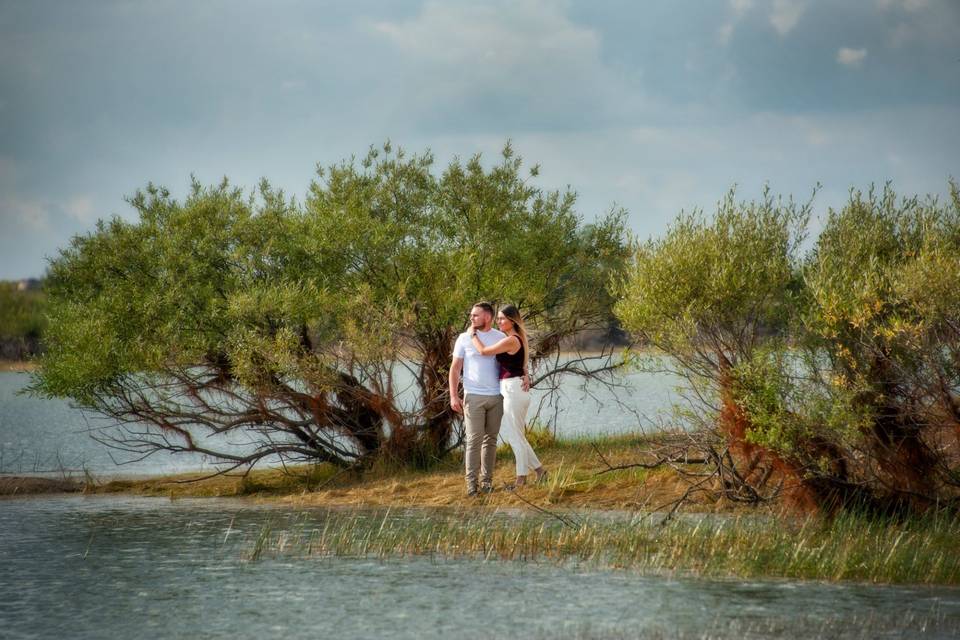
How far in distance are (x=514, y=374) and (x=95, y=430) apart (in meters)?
18.3

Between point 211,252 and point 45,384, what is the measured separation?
3.44 meters

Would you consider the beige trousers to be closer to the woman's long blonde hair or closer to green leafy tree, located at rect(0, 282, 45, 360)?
the woman's long blonde hair

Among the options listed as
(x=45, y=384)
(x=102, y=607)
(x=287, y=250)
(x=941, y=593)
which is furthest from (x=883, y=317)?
(x=45, y=384)

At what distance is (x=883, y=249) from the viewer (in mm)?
12805

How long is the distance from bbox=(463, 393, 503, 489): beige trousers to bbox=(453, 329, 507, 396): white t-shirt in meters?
0.10

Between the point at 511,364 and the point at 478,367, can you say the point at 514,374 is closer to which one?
the point at 511,364

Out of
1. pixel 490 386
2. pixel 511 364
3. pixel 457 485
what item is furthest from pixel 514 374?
pixel 457 485

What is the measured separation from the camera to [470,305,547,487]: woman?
45.9 ft

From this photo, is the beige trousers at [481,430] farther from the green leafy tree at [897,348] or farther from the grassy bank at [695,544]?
the green leafy tree at [897,348]

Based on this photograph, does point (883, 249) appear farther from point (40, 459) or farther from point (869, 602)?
point (40, 459)

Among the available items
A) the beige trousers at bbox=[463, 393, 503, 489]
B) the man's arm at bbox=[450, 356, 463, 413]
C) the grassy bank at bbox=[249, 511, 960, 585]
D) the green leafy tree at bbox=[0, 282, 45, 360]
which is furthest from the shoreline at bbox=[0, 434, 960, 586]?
the green leafy tree at bbox=[0, 282, 45, 360]

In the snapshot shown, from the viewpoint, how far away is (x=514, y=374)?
14.4 m

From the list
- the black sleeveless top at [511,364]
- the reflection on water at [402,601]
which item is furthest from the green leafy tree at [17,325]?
the reflection on water at [402,601]

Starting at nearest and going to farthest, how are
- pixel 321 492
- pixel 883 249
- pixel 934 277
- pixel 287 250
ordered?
1. pixel 934 277
2. pixel 883 249
3. pixel 321 492
4. pixel 287 250
